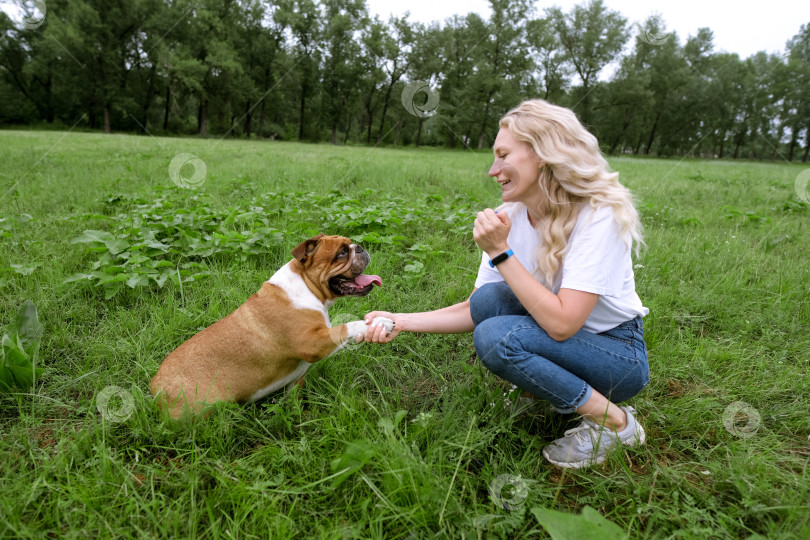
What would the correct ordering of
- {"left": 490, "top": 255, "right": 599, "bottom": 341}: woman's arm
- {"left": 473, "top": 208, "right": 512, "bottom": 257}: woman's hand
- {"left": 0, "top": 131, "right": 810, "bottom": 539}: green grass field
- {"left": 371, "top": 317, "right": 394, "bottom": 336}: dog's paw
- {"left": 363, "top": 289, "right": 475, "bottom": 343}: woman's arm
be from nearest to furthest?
1. {"left": 0, "top": 131, "right": 810, "bottom": 539}: green grass field
2. {"left": 490, "top": 255, "right": 599, "bottom": 341}: woman's arm
3. {"left": 473, "top": 208, "right": 512, "bottom": 257}: woman's hand
4. {"left": 371, "top": 317, "right": 394, "bottom": 336}: dog's paw
5. {"left": 363, "top": 289, "right": 475, "bottom": 343}: woman's arm

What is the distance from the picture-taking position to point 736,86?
42.9m

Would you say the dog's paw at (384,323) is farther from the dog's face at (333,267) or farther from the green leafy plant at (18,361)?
the green leafy plant at (18,361)

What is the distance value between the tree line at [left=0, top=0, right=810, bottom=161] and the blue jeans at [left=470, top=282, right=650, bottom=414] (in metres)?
27.7

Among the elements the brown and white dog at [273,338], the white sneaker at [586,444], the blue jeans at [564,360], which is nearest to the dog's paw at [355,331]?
the brown and white dog at [273,338]

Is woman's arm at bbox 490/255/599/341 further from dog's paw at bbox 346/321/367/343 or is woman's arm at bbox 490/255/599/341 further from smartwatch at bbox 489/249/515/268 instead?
dog's paw at bbox 346/321/367/343

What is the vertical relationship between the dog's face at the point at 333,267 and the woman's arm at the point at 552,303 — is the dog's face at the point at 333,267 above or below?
below

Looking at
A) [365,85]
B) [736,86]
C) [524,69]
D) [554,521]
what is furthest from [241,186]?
[736,86]

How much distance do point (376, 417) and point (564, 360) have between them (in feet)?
3.84

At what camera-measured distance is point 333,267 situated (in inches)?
123

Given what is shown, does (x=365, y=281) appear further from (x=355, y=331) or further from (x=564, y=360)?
(x=564, y=360)

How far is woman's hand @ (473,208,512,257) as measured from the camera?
2.36 meters

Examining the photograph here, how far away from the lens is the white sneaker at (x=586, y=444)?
233cm

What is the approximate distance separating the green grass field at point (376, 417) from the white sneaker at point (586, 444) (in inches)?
2.3

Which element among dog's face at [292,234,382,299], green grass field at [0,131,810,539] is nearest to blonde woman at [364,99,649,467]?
green grass field at [0,131,810,539]
